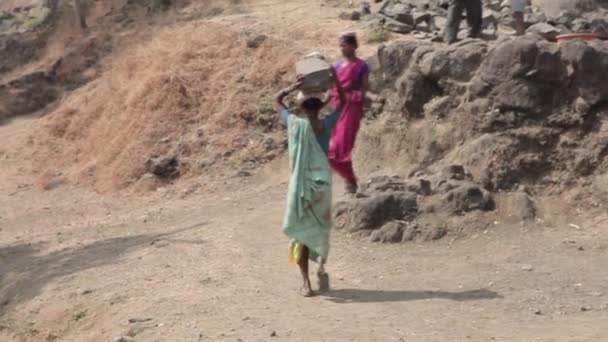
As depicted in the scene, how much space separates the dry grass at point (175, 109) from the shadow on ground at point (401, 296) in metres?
5.03

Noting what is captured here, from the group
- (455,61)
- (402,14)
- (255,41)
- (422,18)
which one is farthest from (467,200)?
(255,41)

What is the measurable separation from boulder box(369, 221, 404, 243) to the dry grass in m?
3.80

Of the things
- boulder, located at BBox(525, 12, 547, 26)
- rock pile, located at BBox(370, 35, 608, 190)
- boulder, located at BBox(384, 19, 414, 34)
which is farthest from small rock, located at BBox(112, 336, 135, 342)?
boulder, located at BBox(384, 19, 414, 34)

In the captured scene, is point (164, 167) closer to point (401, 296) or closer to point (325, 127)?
point (325, 127)

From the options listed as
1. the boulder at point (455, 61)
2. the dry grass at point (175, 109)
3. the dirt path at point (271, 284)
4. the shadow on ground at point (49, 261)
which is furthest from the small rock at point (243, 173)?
the boulder at point (455, 61)

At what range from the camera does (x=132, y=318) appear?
7367 millimetres

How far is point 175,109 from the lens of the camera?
1322 centimetres

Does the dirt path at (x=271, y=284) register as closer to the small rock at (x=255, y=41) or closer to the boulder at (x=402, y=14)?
the small rock at (x=255, y=41)

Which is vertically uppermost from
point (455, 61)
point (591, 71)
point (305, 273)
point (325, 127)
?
point (325, 127)

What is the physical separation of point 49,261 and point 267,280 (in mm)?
3036

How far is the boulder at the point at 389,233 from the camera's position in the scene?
329 inches

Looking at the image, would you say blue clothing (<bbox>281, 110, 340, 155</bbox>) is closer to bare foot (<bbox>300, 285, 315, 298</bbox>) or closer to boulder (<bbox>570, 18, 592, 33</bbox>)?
bare foot (<bbox>300, 285, 315, 298</bbox>)

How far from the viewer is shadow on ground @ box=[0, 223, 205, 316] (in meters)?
9.24

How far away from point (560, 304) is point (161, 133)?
726 centimetres
